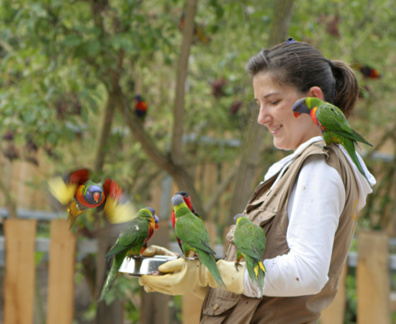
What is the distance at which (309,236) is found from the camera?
96cm

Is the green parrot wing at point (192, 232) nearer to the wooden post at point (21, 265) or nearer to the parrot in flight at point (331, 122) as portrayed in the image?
the parrot in flight at point (331, 122)

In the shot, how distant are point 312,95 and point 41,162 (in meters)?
3.81

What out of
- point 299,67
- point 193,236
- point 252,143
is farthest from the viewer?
point 252,143

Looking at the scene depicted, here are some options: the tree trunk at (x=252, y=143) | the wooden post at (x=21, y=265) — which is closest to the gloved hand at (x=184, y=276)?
the tree trunk at (x=252, y=143)

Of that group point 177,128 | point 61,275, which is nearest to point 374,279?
point 177,128

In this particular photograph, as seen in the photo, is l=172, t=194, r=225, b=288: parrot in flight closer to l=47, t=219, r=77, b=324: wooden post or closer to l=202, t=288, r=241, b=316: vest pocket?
l=202, t=288, r=241, b=316: vest pocket

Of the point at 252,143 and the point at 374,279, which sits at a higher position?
the point at 252,143

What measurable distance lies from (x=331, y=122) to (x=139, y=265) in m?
0.58

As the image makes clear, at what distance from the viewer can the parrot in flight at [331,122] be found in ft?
3.53

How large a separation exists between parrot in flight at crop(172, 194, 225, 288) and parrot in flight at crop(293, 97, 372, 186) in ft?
1.18

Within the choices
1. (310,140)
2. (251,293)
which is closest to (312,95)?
(310,140)

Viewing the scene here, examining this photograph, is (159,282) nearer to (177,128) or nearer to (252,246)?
(252,246)

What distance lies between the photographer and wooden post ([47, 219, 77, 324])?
2.40 m

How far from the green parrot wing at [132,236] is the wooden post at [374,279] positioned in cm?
141
